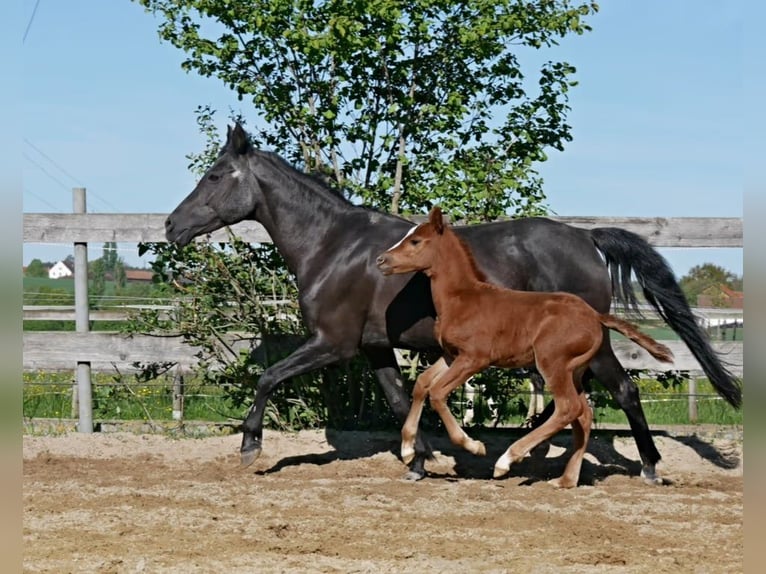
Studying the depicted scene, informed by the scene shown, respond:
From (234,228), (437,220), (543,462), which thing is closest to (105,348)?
(234,228)

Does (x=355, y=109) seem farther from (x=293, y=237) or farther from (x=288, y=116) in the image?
(x=293, y=237)

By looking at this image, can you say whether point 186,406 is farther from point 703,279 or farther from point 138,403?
point 703,279

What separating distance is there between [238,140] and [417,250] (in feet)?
6.06

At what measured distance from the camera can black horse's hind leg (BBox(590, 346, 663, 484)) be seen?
22.8 feet

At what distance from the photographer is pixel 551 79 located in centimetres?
862

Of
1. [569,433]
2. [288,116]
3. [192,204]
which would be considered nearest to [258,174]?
[192,204]

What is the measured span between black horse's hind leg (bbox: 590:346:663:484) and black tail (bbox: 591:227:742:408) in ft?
1.70

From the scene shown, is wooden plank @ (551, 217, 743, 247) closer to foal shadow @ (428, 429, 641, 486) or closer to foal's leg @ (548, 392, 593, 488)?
foal shadow @ (428, 429, 641, 486)

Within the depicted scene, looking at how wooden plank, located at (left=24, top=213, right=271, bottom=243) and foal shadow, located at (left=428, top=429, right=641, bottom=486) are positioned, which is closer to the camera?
foal shadow, located at (left=428, top=429, right=641, bottom=486)

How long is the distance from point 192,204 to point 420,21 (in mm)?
2523

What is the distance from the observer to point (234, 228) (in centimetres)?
858

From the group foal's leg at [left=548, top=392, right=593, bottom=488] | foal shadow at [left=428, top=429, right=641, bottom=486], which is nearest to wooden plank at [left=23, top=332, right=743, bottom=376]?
foal shadow at [left=428, top=429, right=641, bottom=486]

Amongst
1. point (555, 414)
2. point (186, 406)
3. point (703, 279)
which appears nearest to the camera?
point (555, 414)

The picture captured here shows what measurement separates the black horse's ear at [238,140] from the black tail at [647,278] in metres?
2.79
